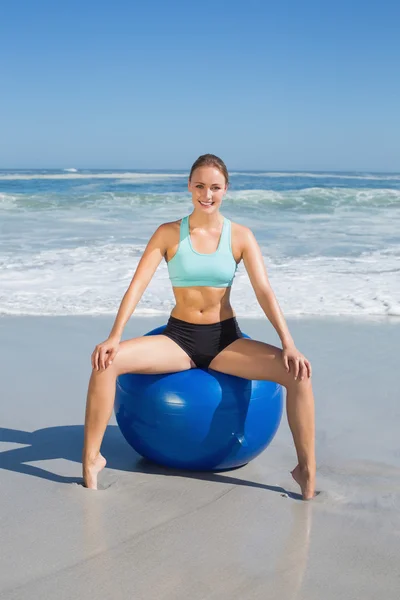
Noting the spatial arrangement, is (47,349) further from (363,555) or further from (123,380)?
(363,555)

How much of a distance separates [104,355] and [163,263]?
262 inches

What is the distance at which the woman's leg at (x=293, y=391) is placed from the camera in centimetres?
312

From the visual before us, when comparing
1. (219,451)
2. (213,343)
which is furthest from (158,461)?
(213,343)

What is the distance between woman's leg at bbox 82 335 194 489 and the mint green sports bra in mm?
344

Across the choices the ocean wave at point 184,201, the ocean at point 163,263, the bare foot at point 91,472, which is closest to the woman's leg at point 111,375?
the bare foot at point 91,472

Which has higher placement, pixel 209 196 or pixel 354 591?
pixel 209 196

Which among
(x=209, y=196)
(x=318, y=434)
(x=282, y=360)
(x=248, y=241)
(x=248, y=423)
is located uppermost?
(x=209, y=196)

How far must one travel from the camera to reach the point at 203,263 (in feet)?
11.1

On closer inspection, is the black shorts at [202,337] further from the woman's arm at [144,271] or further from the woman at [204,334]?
the woman's arm at [144,271]

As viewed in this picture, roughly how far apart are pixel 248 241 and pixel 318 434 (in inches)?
47.9

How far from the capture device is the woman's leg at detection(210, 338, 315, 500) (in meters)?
3.12

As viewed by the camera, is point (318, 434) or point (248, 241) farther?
point (318, 434)

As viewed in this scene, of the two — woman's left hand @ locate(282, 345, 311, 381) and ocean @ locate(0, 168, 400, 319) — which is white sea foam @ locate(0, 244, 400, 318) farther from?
woman's left hand @ locate(282, 345, 311, 381)

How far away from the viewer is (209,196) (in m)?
Result: 3.36
